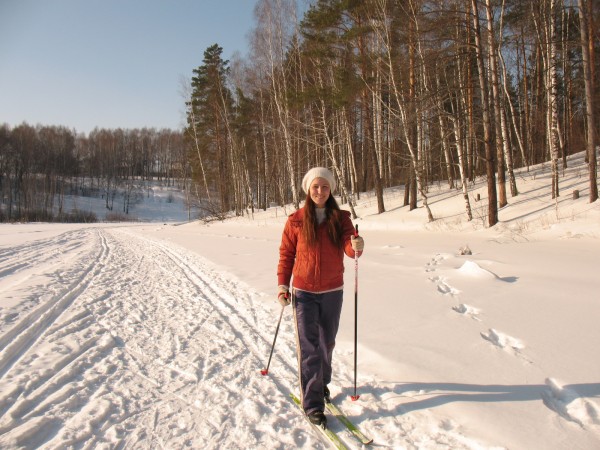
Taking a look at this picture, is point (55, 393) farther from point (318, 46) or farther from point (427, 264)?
point (318, 46)

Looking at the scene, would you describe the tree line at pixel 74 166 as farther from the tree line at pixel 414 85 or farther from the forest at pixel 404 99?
the tree line at pixel 414 85

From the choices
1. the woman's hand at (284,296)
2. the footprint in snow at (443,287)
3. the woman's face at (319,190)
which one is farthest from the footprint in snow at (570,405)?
the footprint in snow at (443,287)

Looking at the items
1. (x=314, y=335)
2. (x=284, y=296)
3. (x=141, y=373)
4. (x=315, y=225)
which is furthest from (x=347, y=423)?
(x=141, y=373)

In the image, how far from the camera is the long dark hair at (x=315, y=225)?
2855mm

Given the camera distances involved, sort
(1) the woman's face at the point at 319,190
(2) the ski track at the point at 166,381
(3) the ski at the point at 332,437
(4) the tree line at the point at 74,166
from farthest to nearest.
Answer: (4) the tree line at the point at 74,166 < (1) the woman's face at the point at 319,190 < (2) the ski track at the point at 166,381 < (3) the ski at the point at 332,437

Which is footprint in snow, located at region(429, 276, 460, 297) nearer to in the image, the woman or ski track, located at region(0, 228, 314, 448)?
ski track, located at region(0, 228, 314, 448)

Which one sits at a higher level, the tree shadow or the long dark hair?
the long dark hair

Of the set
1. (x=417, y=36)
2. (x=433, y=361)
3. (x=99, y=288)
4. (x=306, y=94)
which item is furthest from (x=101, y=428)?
(x=306, y=94)

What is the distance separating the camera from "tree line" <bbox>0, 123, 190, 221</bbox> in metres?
52.2

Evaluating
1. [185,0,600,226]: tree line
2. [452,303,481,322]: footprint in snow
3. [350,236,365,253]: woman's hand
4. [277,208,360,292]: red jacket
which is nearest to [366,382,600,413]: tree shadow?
[277,208,360,292]: red jacket

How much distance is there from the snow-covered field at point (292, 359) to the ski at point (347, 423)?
0.20 feet

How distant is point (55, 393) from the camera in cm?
310

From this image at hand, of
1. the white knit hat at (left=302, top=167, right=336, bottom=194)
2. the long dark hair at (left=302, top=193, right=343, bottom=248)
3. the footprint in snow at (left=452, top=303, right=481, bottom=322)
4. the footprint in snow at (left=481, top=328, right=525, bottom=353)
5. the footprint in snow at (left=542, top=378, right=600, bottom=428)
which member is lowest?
the footprint in snow at (left=542, top=378, right=600, bottom=428)

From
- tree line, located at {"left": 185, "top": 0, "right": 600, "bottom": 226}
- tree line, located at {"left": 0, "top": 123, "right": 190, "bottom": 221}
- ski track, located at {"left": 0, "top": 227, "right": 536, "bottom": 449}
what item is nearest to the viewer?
ski track, located at {"left": 0, "top": 227, "right": 536, "bottom": 449}
